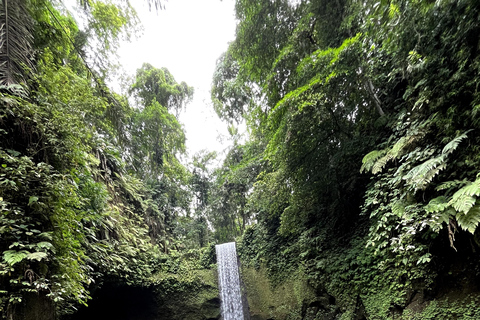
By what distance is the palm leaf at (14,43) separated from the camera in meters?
3.63

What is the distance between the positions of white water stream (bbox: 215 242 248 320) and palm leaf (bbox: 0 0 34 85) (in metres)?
9.97

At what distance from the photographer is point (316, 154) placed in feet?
17.6

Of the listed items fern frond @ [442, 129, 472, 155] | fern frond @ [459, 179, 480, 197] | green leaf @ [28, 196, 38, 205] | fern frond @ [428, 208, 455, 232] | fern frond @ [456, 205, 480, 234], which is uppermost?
green leaf @ [28, 196, 38, 205]

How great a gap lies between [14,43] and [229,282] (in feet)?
35.6

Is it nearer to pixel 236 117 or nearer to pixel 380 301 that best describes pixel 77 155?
pixel 380 301

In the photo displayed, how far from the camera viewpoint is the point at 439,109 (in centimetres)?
345

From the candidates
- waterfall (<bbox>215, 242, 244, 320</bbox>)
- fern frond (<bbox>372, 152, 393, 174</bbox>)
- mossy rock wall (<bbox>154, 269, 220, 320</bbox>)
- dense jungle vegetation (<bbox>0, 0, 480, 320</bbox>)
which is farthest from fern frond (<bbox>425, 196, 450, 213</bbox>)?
waterfall (<bbox>215, 242, 244, 320</bbox>)

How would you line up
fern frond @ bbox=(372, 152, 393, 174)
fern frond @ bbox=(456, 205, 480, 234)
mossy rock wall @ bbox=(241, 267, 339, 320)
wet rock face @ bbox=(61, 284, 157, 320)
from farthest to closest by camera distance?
wet rock face @ bbox=(61, 284, 157, 320) < mossy rock wall @ bbox=(241, 267, 339, 320) < fern frond @ bbox=(372, 152, 393, 174) < fern frond @ bbox=(456, 205, 480, 234)

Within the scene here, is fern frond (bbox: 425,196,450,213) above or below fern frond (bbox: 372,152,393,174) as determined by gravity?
below

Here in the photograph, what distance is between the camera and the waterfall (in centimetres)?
960

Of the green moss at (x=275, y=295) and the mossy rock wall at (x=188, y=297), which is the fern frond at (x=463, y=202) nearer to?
the green moss at (x=275, y=295)

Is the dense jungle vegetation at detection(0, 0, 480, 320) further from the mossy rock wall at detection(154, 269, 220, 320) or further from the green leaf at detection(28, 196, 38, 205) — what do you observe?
the mossy rock wall at detection(154, 269, 220, 320)

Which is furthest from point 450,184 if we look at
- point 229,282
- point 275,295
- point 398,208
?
point 229,282

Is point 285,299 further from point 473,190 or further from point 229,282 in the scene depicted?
point 473,190
